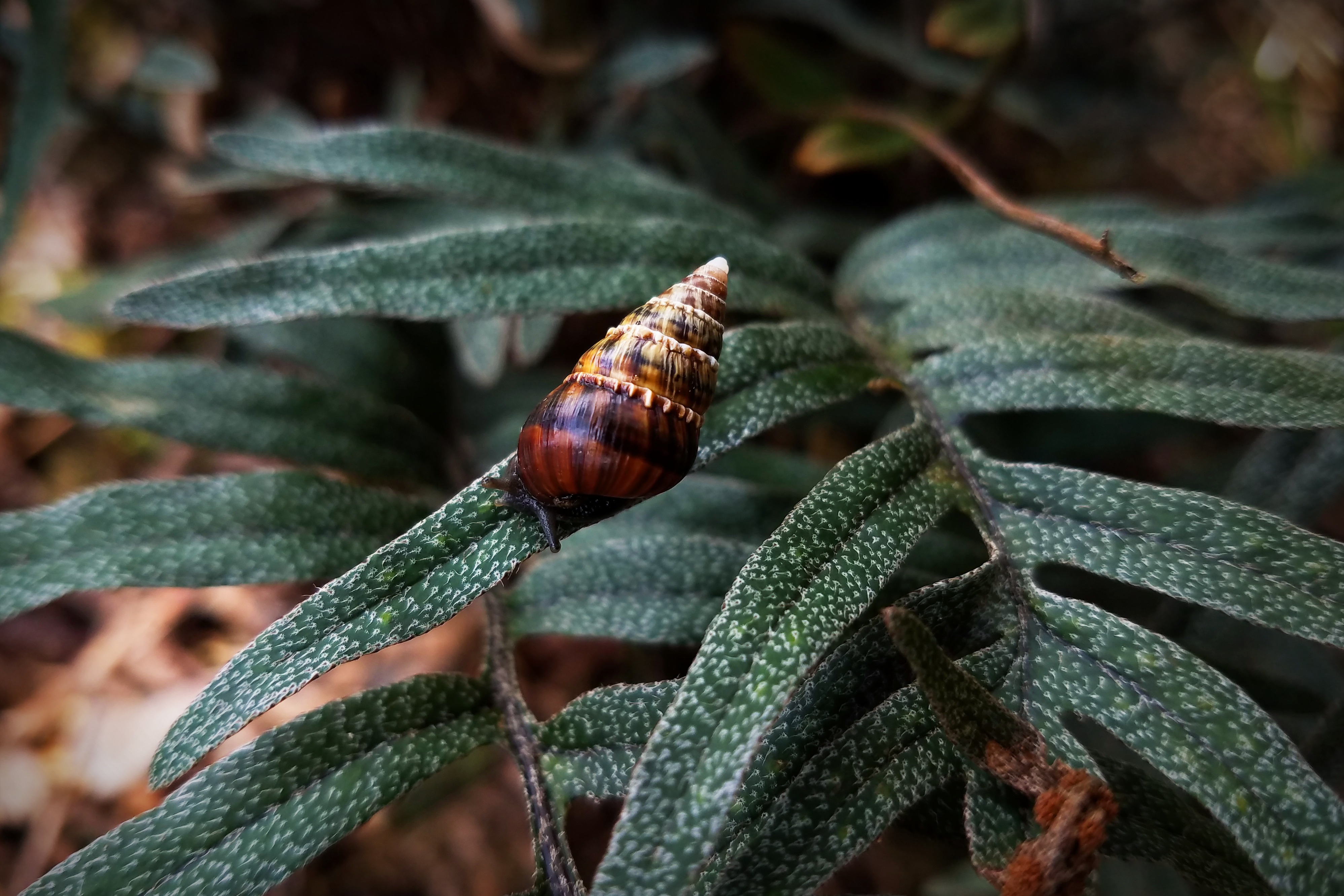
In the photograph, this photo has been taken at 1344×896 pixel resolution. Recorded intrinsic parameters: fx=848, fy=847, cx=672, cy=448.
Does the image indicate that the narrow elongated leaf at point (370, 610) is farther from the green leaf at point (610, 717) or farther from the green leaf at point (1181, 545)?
the green leaf at point (1181, 545)

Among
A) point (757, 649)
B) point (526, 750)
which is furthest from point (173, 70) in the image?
point (757, 649)

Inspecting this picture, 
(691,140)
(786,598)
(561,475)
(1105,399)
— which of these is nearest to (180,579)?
(561,475)

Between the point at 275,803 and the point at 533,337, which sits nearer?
the point at 275,803

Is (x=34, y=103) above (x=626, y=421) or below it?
above

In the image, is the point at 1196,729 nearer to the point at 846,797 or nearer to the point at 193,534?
the point at 846,797

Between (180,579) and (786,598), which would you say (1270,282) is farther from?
(180,579)
